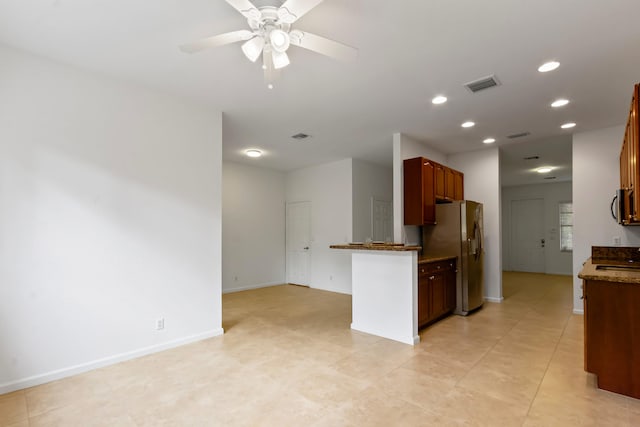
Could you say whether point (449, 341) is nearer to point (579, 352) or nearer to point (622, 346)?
point (579, 352)

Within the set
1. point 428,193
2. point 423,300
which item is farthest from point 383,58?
point 423,300

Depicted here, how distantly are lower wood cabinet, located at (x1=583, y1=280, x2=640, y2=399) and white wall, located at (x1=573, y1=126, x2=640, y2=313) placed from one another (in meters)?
2.55

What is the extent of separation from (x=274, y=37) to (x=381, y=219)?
18.9 feet

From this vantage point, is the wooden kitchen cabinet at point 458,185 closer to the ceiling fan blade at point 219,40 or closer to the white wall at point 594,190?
the white wall at point 594,190

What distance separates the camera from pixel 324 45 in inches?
81.6

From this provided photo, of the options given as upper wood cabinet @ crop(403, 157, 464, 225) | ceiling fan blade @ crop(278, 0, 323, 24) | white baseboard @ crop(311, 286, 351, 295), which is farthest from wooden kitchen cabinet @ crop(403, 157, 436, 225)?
ceiling fan blade @ crop(278, 0, 323, 24)

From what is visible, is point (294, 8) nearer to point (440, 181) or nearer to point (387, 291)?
point (387, 291)

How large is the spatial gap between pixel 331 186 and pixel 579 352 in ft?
16.0

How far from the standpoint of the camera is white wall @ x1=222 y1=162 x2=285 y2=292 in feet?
21.9

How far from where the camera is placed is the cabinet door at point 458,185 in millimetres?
5625

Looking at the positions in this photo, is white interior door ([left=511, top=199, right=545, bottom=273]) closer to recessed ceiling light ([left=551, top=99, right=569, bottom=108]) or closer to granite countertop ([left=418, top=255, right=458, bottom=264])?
granite countertop ([left=418, top=255, right=458, bottom=264])

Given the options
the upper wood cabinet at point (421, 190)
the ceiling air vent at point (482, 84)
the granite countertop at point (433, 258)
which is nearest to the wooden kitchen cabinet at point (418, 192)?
the upper wood cabinet at point (421, 190)

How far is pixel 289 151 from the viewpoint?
19.6ft

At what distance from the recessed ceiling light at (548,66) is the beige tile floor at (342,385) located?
279 centimetres
